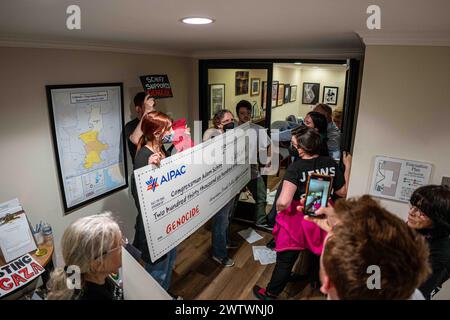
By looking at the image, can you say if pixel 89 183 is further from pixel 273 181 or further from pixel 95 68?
pixel 273 181

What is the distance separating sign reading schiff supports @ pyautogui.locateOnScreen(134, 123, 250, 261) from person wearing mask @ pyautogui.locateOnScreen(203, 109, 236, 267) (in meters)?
0.16

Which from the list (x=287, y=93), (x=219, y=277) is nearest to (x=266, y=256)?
(x=219, y=277)

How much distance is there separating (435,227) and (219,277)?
75.8 inches

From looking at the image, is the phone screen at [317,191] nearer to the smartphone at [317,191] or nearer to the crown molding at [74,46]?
the smartphone at [317,191]

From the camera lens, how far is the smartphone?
1.86m

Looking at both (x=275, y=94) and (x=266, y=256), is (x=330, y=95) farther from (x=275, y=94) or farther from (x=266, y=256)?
(x=266, y=256)

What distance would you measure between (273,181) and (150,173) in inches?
136

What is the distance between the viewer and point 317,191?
6.19ft

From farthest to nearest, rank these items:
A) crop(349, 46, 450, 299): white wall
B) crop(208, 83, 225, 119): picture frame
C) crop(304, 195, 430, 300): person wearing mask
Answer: crop(208, 83, 225, 119): picture frame → crop(349, 46, 450, 299): white wall → crop(304, 195, 430, 300): person wearing mask

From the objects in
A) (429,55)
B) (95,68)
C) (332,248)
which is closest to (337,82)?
(429,55)

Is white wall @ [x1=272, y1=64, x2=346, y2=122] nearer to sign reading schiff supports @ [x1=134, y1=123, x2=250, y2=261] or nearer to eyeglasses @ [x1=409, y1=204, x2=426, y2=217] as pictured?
sign reading schiff supports @ [x1=134, y1=123, x2=250, y2=261]

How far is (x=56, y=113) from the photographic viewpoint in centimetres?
215

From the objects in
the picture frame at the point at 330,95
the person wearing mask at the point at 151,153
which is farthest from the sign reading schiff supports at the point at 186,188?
the picture frame at the point at 330,95

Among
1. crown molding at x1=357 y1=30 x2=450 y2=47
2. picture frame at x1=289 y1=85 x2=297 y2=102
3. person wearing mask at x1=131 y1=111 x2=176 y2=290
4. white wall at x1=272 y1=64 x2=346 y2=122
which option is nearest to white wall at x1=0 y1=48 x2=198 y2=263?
person wearing mask at x1=131 y1=111 x2=176 y2=290
